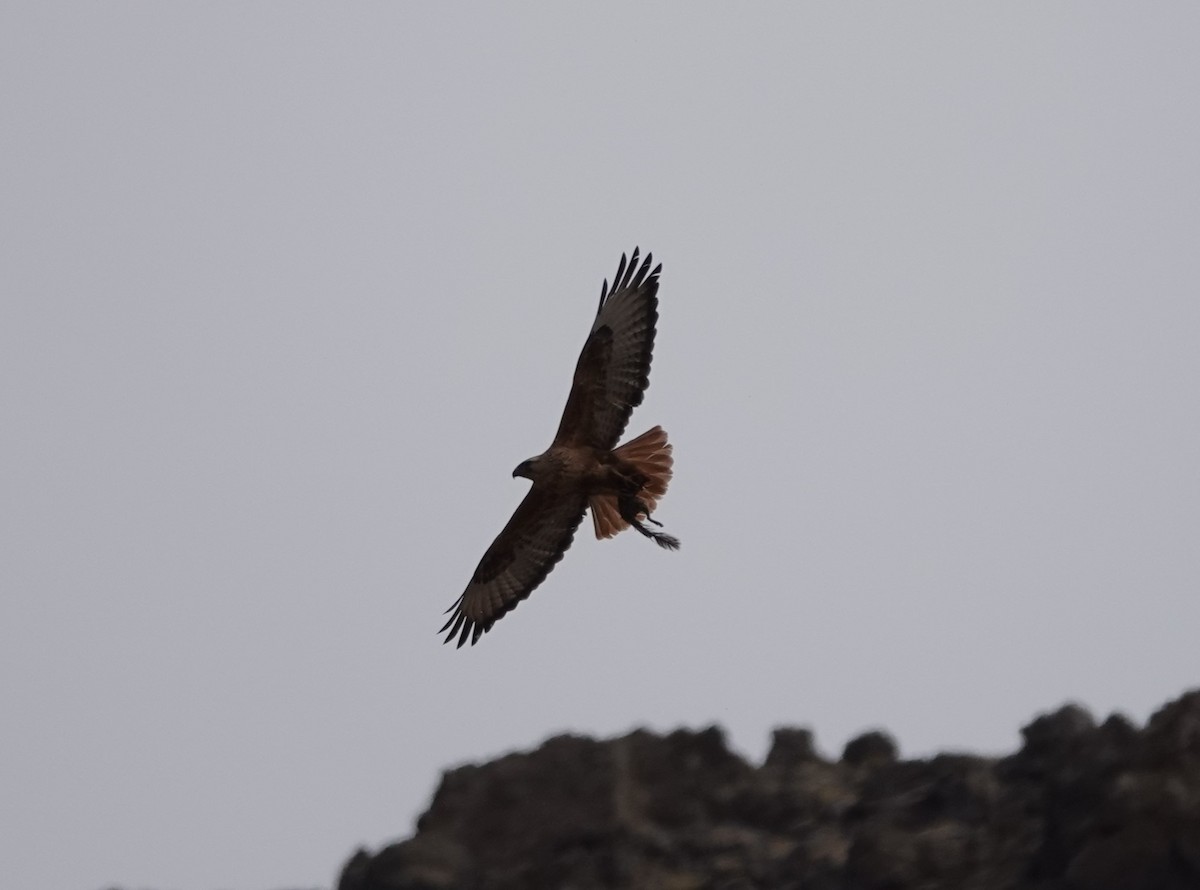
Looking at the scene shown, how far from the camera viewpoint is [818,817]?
18.1m

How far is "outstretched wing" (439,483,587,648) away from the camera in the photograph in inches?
587

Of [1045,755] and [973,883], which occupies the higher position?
[1045,755]

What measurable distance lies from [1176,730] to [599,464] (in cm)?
543

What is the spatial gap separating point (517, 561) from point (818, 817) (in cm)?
485

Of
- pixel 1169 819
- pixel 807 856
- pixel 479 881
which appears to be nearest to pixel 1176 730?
pixel 1169 819

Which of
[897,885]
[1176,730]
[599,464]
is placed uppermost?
[599,464]

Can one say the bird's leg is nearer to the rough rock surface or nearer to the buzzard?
the buzzard

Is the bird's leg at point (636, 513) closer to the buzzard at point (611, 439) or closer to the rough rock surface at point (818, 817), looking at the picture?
the buzzard at point (611, 439)

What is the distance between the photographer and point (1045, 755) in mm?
16641

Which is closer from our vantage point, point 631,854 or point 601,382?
point 601,382

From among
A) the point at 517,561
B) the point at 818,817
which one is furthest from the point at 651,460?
the point at 818,817

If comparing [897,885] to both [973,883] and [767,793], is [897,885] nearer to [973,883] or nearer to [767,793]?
[973,883]

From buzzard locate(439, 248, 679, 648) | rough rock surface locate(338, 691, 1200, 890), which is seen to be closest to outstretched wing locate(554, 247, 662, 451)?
buzzard locate(439, 248, 679, 648)

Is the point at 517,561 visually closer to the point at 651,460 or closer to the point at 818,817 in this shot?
the point at 651,460
